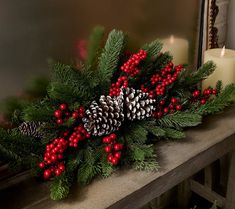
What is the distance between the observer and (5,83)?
0.62 m

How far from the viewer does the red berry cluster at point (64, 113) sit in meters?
0.60

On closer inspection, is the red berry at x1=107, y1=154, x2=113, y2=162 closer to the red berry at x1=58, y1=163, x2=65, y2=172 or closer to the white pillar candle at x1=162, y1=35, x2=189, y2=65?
the red berry at x1=58, y1=163, x2=65, y2=172

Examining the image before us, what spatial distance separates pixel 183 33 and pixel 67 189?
1.68 ft

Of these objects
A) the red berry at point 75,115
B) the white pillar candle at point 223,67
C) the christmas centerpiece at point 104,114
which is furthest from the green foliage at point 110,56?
the white pillar candle at point 223,67

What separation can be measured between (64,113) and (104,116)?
0.22 feet

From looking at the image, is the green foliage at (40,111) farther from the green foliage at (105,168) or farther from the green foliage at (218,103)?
the green foliage at (218,103)

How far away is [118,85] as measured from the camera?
0.68m

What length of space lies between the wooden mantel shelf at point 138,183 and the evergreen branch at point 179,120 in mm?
41

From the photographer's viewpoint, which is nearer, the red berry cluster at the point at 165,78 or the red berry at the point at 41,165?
the red berry at the point at 41,165

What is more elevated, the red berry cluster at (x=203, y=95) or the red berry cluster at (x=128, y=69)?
the red berry cluster at (x=128, y=69)

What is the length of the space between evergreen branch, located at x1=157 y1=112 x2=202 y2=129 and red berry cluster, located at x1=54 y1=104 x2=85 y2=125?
16cm

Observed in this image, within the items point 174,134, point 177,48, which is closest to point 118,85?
point 174,134

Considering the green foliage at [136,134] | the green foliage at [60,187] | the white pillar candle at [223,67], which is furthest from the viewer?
the white pillar candle at [223,67]

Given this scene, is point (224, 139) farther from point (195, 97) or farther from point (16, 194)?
point (16, 194)
